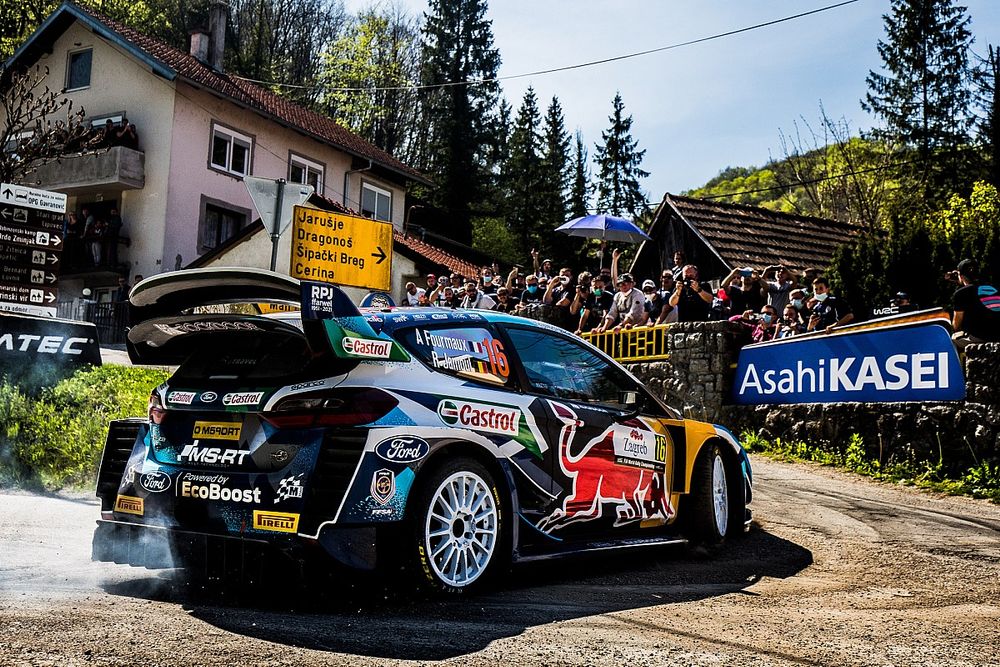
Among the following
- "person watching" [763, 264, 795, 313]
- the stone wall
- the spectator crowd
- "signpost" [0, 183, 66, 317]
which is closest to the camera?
the stone wall

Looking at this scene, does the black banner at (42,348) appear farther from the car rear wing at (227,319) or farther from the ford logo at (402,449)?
the ford logo at (402,449)

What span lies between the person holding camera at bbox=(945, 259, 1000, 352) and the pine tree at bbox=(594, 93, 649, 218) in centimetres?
4886

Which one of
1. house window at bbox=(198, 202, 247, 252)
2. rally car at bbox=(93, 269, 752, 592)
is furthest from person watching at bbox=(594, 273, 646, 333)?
house window at bbox=(198, 202, 247, 252)

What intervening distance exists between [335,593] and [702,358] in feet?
34.4

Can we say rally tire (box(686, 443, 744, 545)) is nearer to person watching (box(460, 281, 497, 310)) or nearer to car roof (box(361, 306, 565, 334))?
car roof (box(361, 306, 565, 334))

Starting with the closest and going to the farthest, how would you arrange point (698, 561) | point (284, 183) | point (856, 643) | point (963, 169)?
point (856, 643), point (698, 561), point (284, 183), point (963, 169)

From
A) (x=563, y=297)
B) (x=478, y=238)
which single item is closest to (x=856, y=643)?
(x=563, y=297)

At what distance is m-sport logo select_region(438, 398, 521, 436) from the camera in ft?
17.7

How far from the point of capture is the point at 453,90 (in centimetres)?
5741

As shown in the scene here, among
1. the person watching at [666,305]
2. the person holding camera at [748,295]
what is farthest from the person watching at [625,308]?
the person holding camera at [748,295]

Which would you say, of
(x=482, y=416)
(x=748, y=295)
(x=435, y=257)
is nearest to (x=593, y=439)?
(x=482, y=416)

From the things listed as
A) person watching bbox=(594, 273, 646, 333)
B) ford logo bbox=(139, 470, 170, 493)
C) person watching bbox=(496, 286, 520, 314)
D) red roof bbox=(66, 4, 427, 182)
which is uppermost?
red roof bbox=(66, 4, 427, 182)

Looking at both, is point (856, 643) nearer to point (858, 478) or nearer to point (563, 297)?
point (858, 478)

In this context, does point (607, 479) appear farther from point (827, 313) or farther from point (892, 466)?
point (827, 313)
